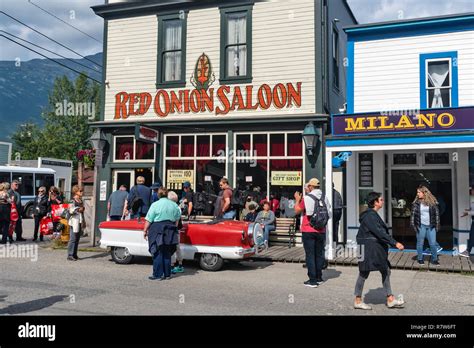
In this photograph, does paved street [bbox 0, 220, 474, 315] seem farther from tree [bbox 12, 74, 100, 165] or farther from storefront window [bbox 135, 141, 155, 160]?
tree [bbox 12, 74, 100, 165]

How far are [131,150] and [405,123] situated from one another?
9128 mm

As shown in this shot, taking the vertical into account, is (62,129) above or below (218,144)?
above

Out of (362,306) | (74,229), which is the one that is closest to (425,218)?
(362,306)

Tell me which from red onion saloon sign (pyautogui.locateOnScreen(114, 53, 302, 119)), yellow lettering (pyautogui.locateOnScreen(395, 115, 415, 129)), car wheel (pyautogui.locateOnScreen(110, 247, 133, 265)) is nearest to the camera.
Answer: car wheel (pyautogui.locateOnScreen(110, 247, 133, 265))

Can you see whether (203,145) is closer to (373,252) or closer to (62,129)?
(373,252)

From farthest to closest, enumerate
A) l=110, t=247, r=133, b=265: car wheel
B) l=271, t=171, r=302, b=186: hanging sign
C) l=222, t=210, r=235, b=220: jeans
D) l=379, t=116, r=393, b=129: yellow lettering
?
l=271, t=171, r=302, b=186: hanging sign, l=222, t=210, r=235, b=220: jeans, l=379, t=116, r=393, b=129: yellow lettering, l=110, t=247, r=133, b=265: car wheel

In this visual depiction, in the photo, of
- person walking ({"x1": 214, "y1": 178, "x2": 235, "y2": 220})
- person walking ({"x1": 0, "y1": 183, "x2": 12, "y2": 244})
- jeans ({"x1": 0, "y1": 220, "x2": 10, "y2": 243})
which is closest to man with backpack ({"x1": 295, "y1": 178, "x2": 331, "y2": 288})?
person walking ({"x1": 214, "y1": 178, "x2": 235, "y2": 220})

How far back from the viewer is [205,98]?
14.7m

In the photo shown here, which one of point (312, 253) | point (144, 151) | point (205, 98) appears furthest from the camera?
point (144, 151)

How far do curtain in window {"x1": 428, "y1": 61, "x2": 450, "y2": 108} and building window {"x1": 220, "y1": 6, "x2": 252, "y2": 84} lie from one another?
5335mm

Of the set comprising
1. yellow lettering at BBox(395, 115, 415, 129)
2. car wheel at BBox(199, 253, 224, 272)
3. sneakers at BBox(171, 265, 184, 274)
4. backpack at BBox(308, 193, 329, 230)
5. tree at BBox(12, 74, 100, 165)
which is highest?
tree at BBox(12, 74, 100, 165)

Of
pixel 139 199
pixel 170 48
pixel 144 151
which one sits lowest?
pixel 139 199

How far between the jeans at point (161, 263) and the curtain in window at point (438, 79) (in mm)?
8255

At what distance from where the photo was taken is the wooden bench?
1325 cm
